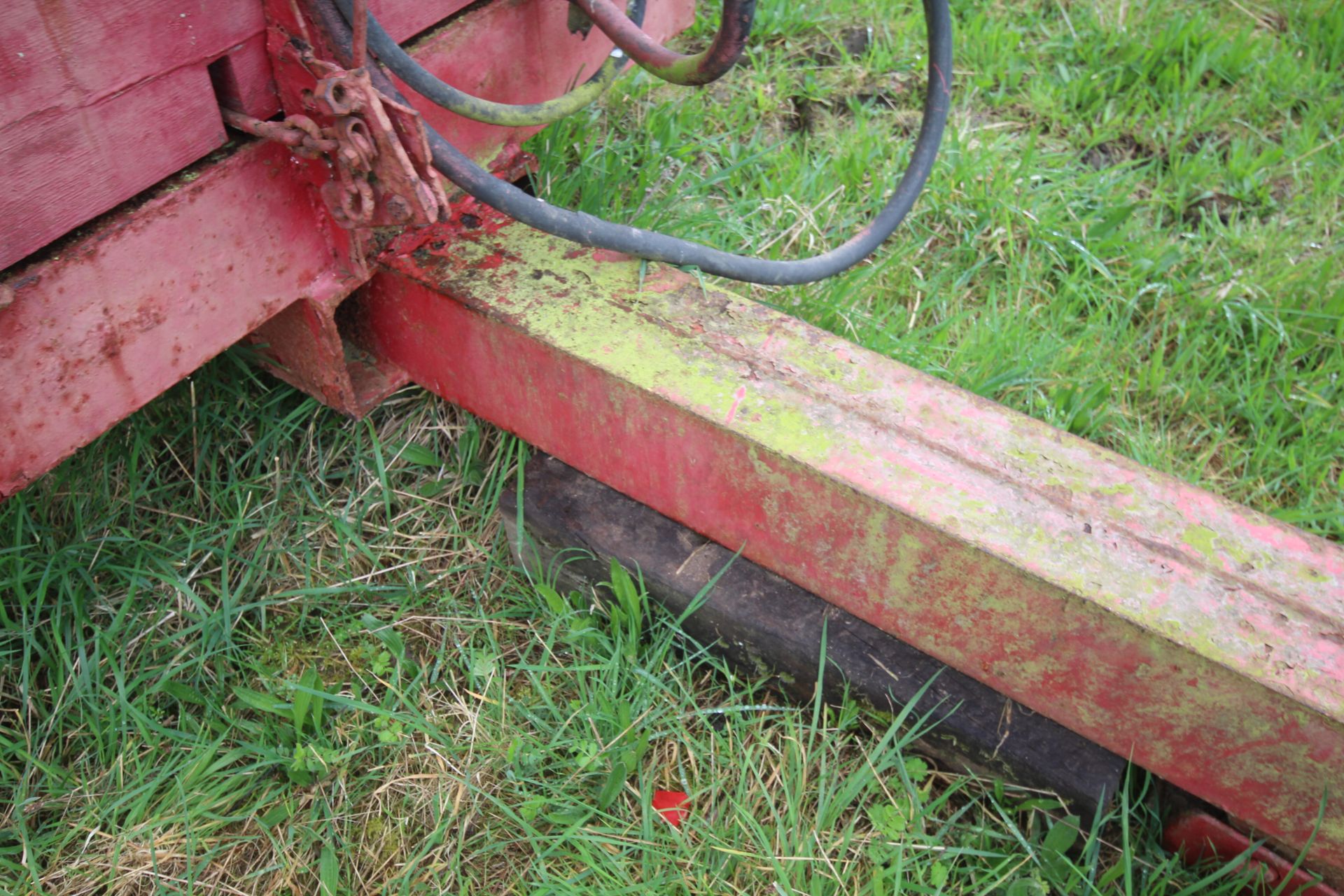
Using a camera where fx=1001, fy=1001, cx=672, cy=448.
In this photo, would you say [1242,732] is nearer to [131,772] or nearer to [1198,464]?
[1198,464]

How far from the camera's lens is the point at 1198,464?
2217mm

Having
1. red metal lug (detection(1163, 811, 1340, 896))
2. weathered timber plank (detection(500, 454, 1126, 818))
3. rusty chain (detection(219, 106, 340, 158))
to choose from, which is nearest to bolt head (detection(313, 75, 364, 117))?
rusty chain (detection(219, 106, 340, 158))

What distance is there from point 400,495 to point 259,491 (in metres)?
0.30

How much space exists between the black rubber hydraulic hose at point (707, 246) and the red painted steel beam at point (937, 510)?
0.08 m

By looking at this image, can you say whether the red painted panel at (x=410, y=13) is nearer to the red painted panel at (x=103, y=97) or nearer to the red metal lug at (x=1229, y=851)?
the red painted panel at (x=103, y=97)

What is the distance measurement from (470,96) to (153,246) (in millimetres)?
559

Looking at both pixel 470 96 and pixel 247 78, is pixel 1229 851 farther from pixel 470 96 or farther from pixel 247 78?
pixel 247 78

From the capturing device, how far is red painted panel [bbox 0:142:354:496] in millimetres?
1376

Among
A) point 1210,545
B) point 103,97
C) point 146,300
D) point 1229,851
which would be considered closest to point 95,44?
point 103,97

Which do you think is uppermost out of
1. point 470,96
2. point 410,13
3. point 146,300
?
point 410,13

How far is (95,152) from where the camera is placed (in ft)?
4.40

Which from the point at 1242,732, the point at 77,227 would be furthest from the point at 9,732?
the point at 1242,732

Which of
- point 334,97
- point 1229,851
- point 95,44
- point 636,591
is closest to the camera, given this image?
point 95,44

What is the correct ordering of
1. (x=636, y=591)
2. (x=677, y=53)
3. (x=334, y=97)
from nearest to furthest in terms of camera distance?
(x=334, y=97)
(x=677, y=53)
(x=636, y=591)
